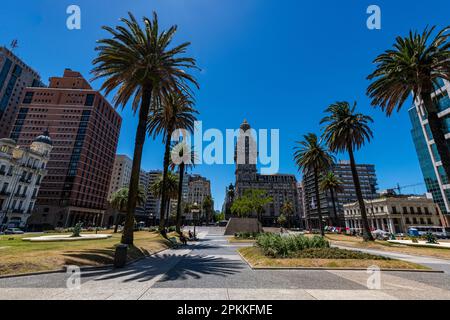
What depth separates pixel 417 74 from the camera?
18.8 metres

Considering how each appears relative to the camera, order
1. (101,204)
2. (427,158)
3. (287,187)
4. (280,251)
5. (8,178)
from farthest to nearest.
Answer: (287,187) → (101,204) → (427,158) → (8,178) → (280,251)

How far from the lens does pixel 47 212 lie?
8175 centimetres

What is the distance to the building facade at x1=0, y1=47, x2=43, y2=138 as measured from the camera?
362ft

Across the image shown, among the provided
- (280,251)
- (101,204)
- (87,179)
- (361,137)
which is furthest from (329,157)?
(101,204)

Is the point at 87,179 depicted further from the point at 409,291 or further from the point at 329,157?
the point at 409,291

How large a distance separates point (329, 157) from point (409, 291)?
131ft

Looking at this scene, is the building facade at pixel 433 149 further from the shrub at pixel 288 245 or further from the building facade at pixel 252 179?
the building facade at pixel 252 179

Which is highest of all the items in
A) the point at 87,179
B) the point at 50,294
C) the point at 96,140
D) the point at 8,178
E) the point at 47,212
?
the point at 96,140

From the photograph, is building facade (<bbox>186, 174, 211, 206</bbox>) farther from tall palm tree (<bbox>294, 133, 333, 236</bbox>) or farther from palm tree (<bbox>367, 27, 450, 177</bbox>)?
palm tree (<bbox>367, 27, 450, 177</bbox>)

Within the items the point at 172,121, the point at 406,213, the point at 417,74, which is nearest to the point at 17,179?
the point at 172,121

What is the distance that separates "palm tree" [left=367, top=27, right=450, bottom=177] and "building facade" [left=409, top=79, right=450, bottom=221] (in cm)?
3479

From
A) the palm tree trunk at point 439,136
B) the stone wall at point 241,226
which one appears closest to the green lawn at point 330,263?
the palm tree trunk at point 439,136

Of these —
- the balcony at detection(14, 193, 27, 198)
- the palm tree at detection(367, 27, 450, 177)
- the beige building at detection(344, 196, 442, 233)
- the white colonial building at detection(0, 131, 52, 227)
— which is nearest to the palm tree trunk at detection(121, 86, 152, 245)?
the palm tree at detection(367, 27, 450, 177)

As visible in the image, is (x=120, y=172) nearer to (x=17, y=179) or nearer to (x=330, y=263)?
(x=17, y=179)
